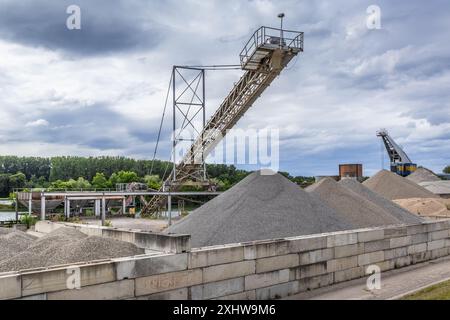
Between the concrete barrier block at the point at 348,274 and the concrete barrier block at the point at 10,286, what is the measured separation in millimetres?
7689

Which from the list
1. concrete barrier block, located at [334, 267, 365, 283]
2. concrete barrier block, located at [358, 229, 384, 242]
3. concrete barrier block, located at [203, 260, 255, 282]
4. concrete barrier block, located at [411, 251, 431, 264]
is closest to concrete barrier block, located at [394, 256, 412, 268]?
concrete barrier block, located at [411, 251, 431, 264]

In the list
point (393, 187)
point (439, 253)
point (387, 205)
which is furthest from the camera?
point (393, 187)

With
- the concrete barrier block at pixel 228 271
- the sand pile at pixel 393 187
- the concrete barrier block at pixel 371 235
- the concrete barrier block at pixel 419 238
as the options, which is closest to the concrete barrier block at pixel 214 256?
the concrete barrier block at pixel 228 271

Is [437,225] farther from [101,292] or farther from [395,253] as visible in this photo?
[101,292]

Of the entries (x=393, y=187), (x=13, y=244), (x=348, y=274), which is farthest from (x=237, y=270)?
(x=393, y=187)

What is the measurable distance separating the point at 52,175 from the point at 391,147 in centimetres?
7233

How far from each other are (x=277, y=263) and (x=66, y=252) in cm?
470

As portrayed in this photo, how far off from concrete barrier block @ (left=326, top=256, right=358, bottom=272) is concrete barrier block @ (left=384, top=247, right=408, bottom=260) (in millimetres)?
1629

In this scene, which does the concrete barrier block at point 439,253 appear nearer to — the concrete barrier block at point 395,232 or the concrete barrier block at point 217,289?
the concrete barrier block at point 395,232

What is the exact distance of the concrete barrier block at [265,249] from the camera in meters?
9.36

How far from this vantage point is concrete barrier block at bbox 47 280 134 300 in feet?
22.9

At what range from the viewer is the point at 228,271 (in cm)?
902
